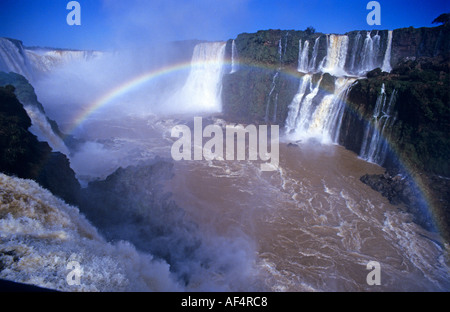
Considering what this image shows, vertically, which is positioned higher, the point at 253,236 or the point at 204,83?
the point at 204,83

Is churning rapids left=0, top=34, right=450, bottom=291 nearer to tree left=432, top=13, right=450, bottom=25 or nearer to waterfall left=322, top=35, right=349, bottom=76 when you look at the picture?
waterfall left=322, top=35, right=349, bottom=76

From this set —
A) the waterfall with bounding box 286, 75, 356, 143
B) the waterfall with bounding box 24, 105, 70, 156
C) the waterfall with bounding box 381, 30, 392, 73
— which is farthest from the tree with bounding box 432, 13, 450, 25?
the waterfall with bounding box 24, 105, 70, 156

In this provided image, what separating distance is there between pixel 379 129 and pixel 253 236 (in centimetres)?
1126

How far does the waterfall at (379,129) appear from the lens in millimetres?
13922

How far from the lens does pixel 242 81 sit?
26234mm

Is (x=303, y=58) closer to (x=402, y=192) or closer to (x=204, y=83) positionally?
(x=204, y=83)

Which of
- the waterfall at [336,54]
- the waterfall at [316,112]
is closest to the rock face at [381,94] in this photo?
the waterfall at [336,54]

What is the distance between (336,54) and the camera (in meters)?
21.7

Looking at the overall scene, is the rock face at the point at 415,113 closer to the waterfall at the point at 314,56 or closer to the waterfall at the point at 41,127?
the waterfall at the point at 314,56

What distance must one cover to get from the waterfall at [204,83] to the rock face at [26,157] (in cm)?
2105

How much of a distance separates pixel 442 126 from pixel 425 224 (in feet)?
20.6

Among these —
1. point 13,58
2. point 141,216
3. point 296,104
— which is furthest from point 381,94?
point 13,58

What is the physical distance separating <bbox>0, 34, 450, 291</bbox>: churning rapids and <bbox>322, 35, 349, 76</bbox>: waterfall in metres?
10.3

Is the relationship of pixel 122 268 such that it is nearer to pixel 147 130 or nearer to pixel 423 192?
pixel 423 192
